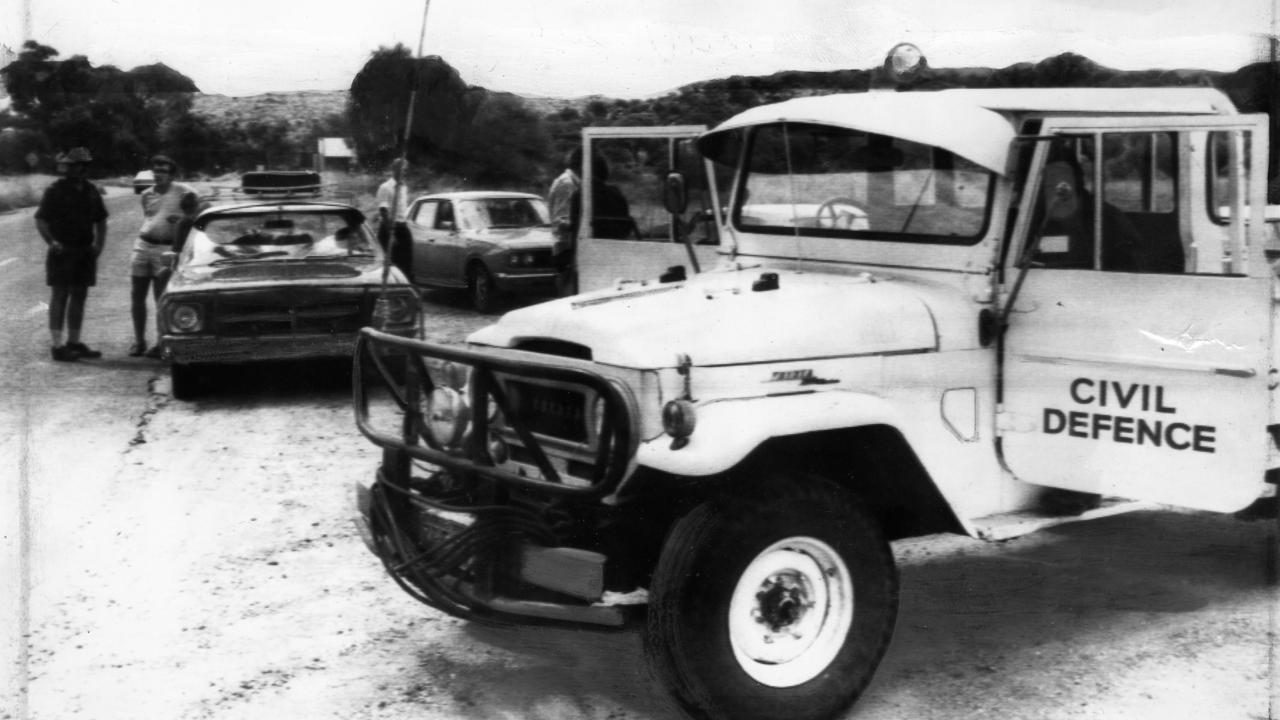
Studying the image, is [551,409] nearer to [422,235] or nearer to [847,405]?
[847,405]

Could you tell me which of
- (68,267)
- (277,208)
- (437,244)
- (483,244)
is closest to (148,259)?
(68,267)

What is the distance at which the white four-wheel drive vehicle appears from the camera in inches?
148

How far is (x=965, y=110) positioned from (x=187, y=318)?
6.24 meters

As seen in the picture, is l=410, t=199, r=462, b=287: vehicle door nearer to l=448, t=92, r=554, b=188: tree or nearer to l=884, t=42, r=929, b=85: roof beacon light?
l=448, t=92, r=554, b=188: tree

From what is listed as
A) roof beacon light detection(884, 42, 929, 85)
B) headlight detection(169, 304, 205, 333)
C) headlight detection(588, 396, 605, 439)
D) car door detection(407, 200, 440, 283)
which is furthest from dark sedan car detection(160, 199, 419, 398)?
car door detection(407, 200, 440, 283)

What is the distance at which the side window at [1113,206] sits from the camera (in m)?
4.50

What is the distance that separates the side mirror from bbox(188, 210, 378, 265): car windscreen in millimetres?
5188

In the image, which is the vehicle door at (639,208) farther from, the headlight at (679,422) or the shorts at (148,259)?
the shorts at (148,259)

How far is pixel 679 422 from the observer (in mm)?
3695

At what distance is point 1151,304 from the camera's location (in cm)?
416

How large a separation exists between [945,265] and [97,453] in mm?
5179

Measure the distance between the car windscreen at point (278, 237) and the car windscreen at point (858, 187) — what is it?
17.9 feet

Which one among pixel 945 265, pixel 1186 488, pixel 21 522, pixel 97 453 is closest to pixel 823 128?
pixel 945 265

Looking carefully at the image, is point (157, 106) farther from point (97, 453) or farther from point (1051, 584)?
point (1051, 584)
